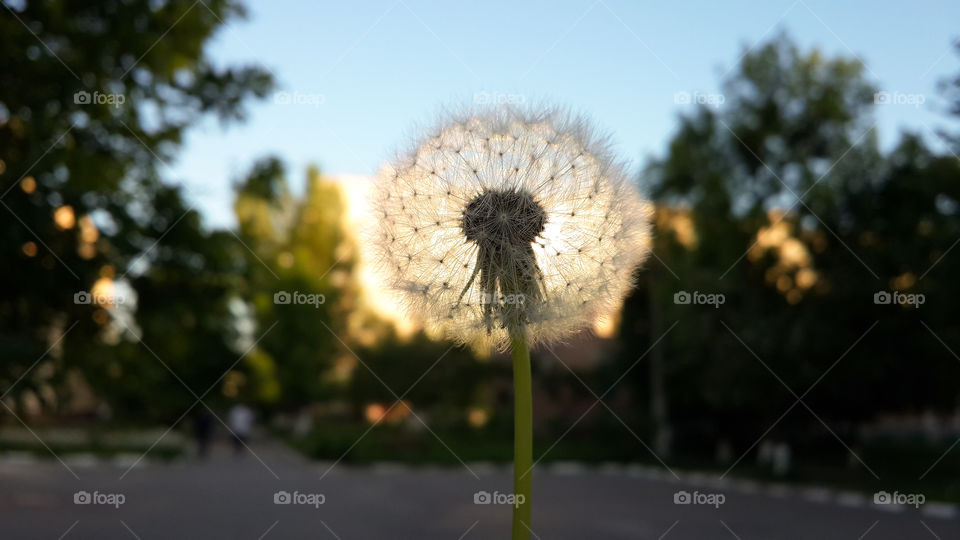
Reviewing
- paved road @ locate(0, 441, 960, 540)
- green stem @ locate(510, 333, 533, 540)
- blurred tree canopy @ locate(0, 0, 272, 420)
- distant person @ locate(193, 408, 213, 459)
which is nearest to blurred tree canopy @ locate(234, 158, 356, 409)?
distant person @ locate(193, 408, 213, 459)

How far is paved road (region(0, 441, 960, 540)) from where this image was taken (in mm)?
10359

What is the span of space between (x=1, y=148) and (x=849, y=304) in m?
19.0

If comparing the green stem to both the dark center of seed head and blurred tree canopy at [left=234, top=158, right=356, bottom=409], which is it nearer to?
the dark center of seed head

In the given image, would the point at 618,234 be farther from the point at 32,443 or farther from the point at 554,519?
the point at 32,443

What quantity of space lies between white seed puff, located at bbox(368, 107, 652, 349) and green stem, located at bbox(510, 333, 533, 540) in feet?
1.06

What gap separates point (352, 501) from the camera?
552 inches

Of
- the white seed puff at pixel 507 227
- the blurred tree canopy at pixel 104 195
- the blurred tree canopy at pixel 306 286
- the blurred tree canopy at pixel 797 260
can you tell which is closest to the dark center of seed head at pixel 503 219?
the white seed puff at pixel 507 227

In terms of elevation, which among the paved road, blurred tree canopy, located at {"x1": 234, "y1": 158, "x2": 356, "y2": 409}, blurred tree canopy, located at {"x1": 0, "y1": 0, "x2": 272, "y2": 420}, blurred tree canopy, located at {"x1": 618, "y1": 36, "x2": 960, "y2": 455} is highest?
blurred tree canopy, located at {"x1": 234, "y1": 158, "x2": 356, "y2": 409}

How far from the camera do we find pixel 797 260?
23891 mm

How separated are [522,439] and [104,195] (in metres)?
9.20

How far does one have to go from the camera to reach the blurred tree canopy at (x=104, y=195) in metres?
9.44

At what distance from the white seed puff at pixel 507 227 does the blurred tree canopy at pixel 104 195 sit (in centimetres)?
687

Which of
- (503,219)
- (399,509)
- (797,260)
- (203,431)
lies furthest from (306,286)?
(503,219)

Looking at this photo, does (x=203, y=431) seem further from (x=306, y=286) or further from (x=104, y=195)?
(x=306, y=286)
